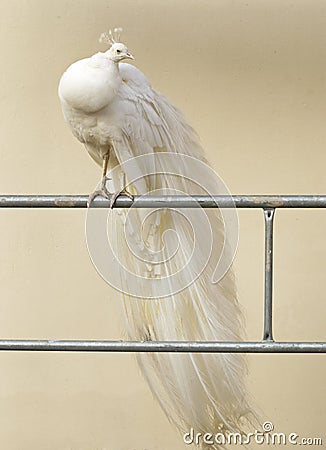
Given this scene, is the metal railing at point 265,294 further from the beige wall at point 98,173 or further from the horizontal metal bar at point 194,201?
the beige wall at point 98,173

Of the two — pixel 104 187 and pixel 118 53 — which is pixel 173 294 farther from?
pixel 118 53

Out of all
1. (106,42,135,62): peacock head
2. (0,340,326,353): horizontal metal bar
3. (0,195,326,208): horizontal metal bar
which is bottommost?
(0,340,326,353): horizontal metal bar

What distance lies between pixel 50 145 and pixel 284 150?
734 mm

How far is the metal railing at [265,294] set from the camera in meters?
1.24

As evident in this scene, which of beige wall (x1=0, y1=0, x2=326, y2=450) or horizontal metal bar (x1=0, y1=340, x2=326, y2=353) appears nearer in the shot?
horizontal metal bar (x1=0, y1=340, x2=326, y2=353)

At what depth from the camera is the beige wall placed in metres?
2.59

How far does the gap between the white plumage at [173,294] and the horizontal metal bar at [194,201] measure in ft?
1.60

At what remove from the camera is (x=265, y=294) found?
4.15 feet

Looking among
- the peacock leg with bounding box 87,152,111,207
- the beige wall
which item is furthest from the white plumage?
the beige wall

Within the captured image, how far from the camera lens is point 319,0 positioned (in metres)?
2.57

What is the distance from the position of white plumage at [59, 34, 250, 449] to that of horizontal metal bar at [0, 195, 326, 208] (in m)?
0.49

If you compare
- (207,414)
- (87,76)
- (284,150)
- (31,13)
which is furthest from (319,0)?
(207,414)

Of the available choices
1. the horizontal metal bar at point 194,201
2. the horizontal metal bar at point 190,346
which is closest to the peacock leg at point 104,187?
the horizontal metal bar at point 194,201

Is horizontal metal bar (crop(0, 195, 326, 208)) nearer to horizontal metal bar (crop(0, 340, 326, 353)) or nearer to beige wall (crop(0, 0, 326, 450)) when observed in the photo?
horizontal metal bar (crop(0, 340, 326, 353))
